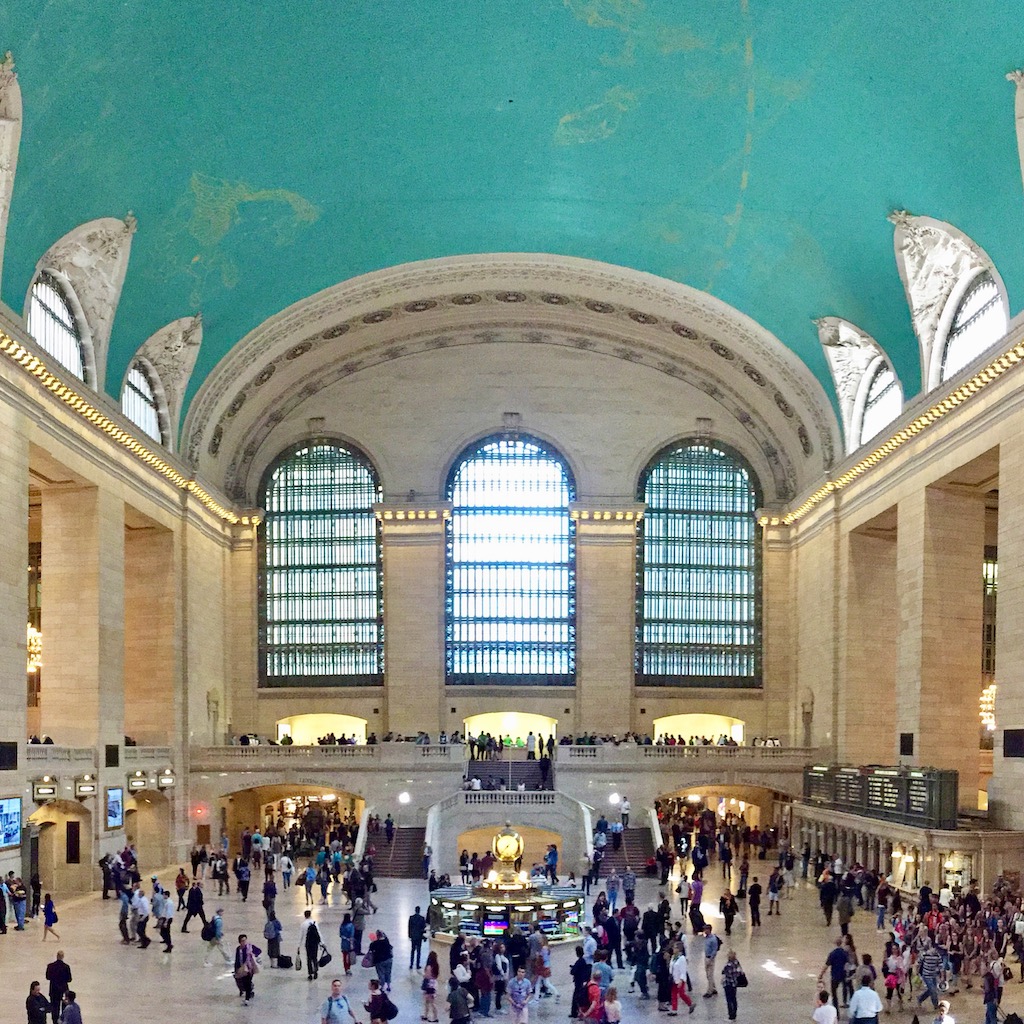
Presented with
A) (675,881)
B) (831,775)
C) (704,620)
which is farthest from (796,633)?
(675,881)

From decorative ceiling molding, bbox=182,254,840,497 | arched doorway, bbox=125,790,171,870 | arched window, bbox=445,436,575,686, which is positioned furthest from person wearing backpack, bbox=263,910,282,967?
arched window, bbox=445,436,575,686

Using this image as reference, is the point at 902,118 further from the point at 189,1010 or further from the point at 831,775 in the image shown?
the point at 189,1010

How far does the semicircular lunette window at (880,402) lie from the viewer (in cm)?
3762

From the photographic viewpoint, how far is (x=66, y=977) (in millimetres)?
18062

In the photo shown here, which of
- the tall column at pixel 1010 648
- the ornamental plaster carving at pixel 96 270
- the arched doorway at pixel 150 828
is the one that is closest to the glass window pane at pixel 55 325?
the ornamental plaster carving at pixel 96 270

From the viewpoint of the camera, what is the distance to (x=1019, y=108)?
26.2 metres

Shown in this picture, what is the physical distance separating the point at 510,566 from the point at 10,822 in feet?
75.0

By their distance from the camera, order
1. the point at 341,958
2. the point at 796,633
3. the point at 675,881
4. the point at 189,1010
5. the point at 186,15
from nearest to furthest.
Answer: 1. the point at 189,1010
2. the point at 341,958
3. the point at 186,15
4. the point at 675,881
5. the point at 796,633

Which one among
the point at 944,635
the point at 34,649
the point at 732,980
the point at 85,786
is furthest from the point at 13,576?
the point at 944,635

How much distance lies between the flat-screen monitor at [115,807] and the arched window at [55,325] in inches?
371

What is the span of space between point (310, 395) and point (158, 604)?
33.4ft

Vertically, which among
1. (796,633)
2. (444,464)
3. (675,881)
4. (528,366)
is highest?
(528,366)

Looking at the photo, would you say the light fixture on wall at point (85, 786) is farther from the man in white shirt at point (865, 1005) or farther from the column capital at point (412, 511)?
the man in white shirt at point (865, 1005)

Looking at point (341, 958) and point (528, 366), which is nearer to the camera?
point (341, 958)
